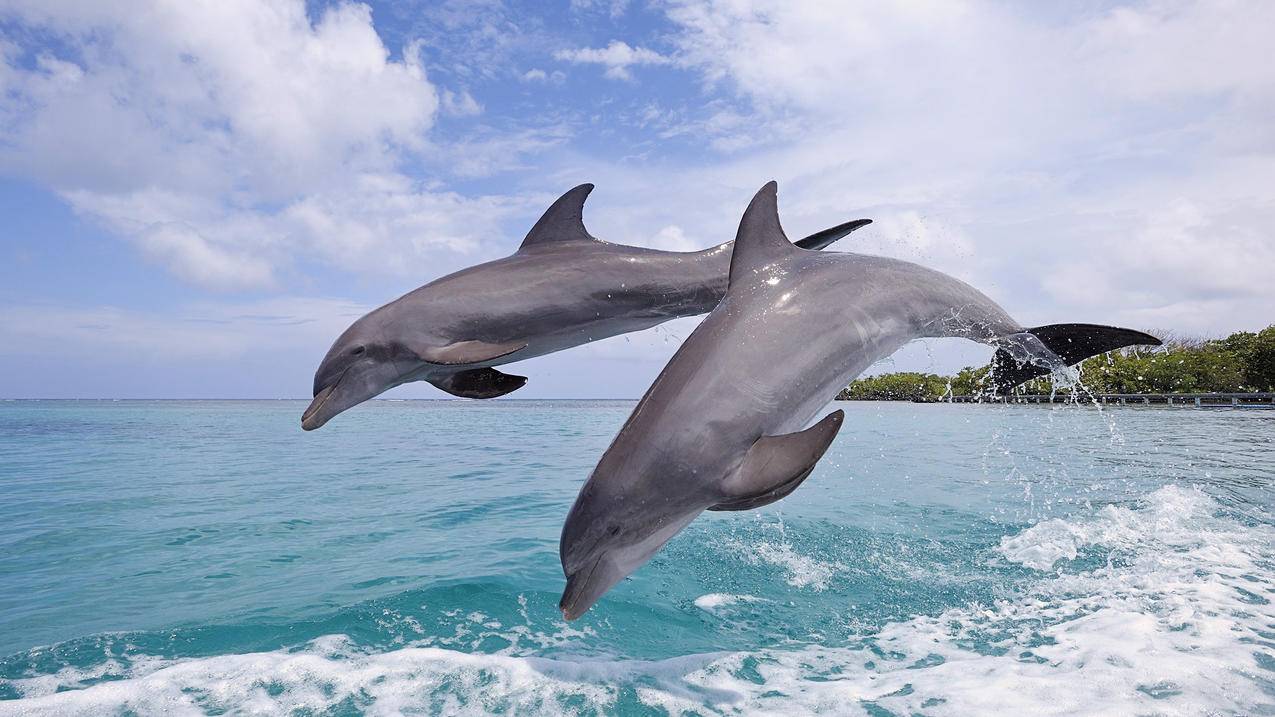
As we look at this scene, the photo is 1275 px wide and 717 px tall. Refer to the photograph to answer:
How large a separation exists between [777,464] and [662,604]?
18.0ft

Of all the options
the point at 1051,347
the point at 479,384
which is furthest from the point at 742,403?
the point at 1051,347

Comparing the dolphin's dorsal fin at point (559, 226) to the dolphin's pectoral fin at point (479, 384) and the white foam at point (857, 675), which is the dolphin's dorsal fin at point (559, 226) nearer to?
the dolphin's pectoral fin at point (479, 384)

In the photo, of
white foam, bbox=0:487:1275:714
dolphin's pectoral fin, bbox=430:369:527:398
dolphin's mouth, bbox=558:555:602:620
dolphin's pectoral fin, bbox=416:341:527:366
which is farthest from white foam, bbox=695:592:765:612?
dolphin's pectoral fin, bbox=416:341:527:366

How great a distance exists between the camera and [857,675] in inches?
245

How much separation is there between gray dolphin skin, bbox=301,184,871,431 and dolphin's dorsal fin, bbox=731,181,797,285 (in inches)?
23.2

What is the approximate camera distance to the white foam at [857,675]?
18.6ft

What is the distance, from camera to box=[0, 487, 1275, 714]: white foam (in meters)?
5.68

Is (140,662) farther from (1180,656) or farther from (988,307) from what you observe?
(1180,656)

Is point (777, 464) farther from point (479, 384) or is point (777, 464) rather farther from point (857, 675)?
point (857, 675)

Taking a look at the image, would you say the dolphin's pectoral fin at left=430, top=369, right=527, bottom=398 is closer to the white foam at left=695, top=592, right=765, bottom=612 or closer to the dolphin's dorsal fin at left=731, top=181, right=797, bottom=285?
the dolphin's dorsal fin at left=731, top=181, right=797, bottom=285

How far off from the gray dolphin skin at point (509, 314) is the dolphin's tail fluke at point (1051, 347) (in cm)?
161

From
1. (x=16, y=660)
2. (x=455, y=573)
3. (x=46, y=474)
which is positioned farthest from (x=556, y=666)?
(x=46, y=474)

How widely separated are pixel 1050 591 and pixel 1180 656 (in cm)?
224

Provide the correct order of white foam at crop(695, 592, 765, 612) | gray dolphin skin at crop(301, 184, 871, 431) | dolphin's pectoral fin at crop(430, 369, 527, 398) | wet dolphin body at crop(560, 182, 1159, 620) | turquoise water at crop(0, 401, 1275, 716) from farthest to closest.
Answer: white foam at crop(695, 592, 765, 612), turquoise water at crop(0, 401, 1275, 716), dolphin's pectoral fin at crop(430, 369, 527, 398), gray dolphin skin at crop(301, 184, 871, 431), wet dolphin body at crop(560, 182, 1159, 620)
